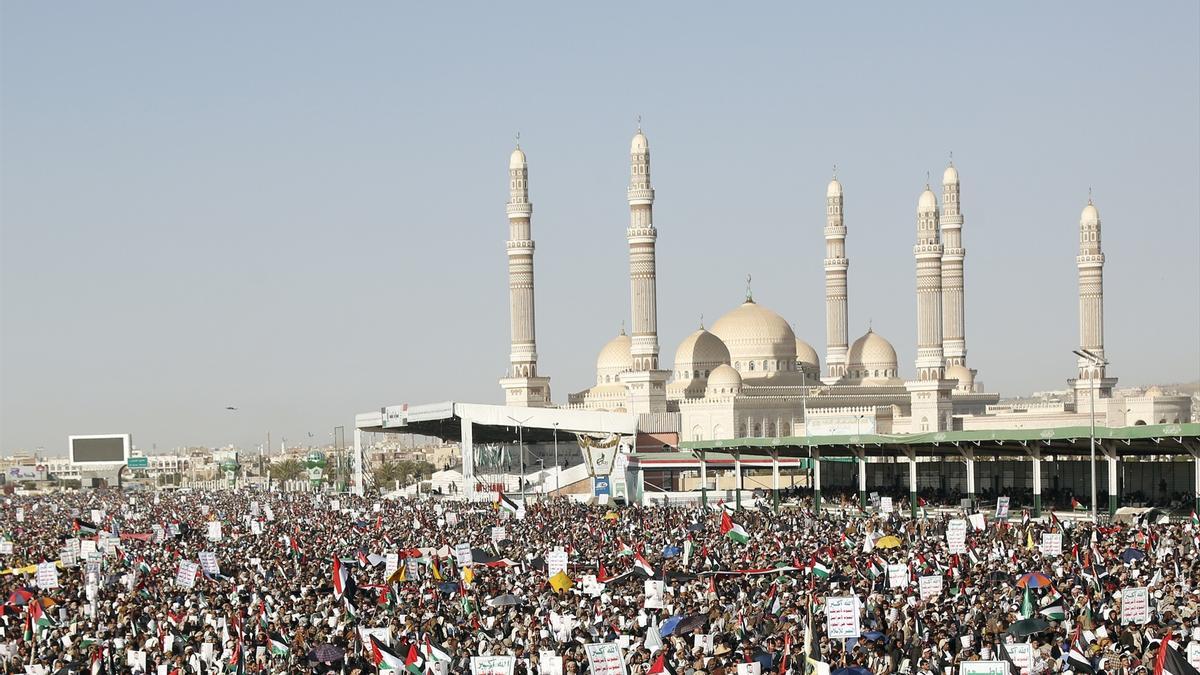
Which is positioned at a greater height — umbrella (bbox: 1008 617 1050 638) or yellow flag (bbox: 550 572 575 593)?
umbrella (bbox: 1008 617 1050 638)

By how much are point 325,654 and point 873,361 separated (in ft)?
287

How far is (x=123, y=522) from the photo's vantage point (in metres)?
54.6

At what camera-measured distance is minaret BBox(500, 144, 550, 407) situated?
322ft

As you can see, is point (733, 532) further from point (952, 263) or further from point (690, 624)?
point (952, 263)

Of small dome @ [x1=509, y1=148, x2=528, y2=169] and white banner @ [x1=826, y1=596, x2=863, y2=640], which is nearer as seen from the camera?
white banner @ [x1=826, y1=596, x2=863, y2=640]

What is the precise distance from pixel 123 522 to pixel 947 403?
5136 centimetres

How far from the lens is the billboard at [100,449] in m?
126

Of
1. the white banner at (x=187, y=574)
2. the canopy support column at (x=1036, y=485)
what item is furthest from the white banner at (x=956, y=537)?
the canopy support column at (x=1036, y=485)

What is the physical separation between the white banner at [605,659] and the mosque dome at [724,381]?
76528mm

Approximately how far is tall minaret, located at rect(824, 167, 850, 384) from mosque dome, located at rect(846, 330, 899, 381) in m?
0.60

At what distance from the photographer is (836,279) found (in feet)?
346

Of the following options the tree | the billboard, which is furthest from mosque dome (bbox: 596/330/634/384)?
the tree

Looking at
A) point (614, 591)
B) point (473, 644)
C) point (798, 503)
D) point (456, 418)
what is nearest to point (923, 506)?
point (798, 503)

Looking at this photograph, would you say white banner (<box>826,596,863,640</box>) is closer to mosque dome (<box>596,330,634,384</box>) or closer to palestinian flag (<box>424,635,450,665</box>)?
palestinian flag (<box>424,635,450,665</box>)
